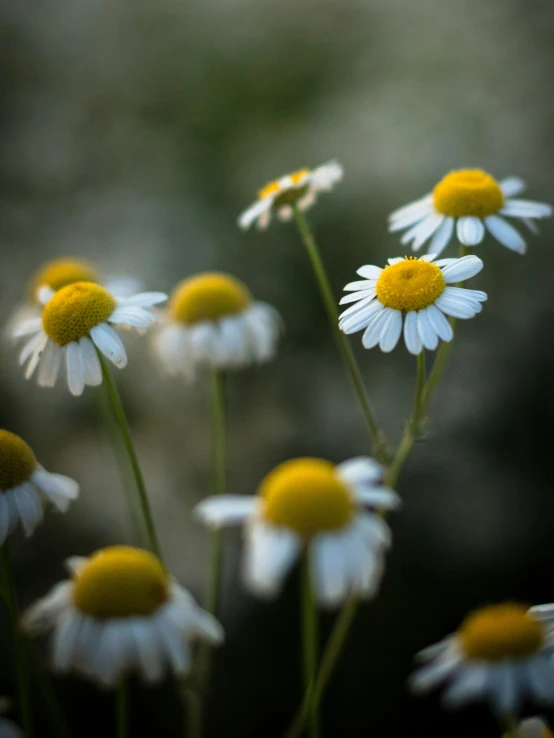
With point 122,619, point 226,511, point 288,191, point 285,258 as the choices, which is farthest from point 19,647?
point 285,258

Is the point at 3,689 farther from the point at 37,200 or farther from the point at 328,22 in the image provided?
the point at 328,22

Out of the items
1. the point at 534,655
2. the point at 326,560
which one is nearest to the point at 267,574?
the point at 326,560

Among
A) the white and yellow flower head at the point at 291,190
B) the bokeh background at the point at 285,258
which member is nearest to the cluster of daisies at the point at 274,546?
the white and yellow flower head at the point at 291,190

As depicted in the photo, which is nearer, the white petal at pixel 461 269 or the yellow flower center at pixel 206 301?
the white petal at pixel 461 269

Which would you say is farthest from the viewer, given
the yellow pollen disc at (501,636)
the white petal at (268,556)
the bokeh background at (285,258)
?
the bokeh background at (285,258)

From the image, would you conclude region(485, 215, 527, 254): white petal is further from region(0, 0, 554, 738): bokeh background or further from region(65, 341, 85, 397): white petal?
region(0, 0, 554, 738): bokeh background

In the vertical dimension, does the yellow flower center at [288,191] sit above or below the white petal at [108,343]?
above

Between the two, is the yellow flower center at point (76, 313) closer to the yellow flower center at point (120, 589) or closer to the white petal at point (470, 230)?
the yellow flower center at point (120, 589)
